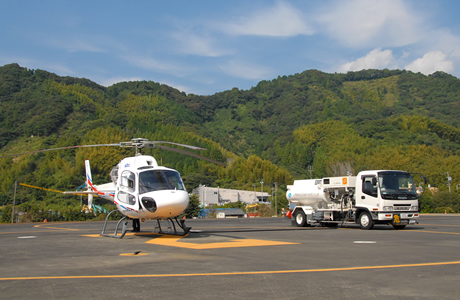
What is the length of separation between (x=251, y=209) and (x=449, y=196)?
29611 millimetres

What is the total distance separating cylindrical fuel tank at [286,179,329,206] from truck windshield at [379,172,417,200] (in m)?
2.93

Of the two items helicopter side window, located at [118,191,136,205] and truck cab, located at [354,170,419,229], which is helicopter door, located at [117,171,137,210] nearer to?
helicopter side window, located at [118,191,136,205]

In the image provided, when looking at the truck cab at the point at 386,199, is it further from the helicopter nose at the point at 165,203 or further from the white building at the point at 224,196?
the white building at the point at 224,196

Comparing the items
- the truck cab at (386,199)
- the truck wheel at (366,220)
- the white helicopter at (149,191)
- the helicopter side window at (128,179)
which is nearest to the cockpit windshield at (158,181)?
the white helicopter at (149,191)

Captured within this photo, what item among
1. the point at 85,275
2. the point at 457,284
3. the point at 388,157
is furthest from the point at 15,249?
the point at 388,157

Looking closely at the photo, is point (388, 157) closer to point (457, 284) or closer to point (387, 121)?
point (387, 121)

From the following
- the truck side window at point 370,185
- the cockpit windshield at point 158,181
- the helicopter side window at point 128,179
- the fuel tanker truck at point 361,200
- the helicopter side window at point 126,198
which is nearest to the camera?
the cockpit windshield at point 158,181

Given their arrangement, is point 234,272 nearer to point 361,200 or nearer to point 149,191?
point 149,191

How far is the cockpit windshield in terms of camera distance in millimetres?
12531

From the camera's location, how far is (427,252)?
897cm

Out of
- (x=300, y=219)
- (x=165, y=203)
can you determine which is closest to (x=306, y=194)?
(x=300, y=219)

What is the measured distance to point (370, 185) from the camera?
16.4 meters

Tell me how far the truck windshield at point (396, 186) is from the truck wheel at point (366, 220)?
3.59ft

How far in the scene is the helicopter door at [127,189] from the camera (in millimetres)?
12938
